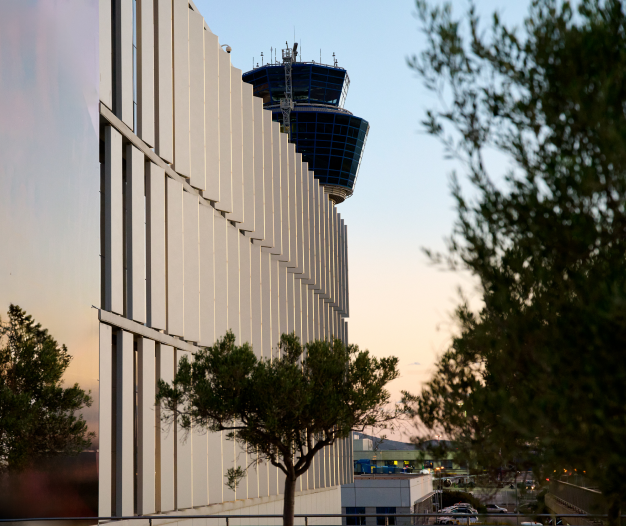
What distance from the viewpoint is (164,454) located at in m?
22.2

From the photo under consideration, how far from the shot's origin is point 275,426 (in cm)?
1845

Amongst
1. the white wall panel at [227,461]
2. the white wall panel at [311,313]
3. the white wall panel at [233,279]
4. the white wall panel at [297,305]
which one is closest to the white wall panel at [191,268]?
the white wall panel at [233,279]

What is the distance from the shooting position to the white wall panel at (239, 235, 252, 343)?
30.9m

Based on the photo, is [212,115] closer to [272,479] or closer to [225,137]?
[225,137]

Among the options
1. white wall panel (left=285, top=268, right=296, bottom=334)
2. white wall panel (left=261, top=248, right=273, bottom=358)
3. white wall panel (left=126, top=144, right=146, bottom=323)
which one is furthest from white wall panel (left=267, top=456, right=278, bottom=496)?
white wall panel (left=126, top=144, right=146, bottom=323)

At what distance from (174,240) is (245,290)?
7877 millimetres

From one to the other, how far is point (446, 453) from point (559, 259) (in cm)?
231

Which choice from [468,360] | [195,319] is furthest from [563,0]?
[195,319]

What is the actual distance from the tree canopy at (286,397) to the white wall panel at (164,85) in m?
7.11

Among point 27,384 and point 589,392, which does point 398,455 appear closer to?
point 27,384

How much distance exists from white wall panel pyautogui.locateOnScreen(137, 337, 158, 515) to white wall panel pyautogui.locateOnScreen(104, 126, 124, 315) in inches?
Answer: 84.4

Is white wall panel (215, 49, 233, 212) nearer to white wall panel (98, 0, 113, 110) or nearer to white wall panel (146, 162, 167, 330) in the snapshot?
white wall panel (146, 162, 167, 330)

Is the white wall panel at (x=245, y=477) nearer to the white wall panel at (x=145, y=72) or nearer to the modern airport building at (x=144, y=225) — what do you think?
the modern airport building at (x=144, y=225)

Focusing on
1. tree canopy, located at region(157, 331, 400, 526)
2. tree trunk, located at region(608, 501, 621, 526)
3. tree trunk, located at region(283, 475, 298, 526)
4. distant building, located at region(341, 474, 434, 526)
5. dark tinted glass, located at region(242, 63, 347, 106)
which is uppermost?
dark tinted glass, located at region(242, 63, 347, 106)
